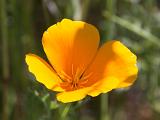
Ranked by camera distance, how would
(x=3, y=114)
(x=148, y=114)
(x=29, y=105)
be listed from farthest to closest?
(x=148, y=114)
(x=3, y=114)
(x=29, y=105)

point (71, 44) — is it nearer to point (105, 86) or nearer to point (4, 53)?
point (105, 86)

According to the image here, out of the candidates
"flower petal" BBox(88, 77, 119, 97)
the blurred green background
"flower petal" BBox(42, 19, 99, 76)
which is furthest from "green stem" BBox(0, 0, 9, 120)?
"flower petal" BBox(88, 77, 119, 97)

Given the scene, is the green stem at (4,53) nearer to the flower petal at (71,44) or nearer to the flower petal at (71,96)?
the flower petal at (71,44)

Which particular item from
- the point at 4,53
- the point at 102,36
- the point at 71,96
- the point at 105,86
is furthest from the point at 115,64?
the point at 102,36

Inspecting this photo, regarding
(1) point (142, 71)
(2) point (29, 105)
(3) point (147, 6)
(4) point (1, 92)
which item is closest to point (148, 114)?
(1) point (142, 71)

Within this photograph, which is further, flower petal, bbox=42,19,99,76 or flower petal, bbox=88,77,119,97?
flower petal, bbox=42,19,99,76

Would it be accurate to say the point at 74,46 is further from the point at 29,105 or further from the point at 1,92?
the point at 1,92

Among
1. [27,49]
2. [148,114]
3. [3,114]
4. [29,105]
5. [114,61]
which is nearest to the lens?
[114,61]

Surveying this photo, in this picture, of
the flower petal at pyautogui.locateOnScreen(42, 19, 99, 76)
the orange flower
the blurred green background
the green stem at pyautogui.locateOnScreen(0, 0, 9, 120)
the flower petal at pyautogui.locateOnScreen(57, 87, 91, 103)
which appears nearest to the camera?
the flower petal at pyautogui.locateOnScreen(57, 87, 91, 103)

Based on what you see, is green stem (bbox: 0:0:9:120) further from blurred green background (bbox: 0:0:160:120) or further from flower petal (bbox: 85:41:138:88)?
flower petal (bbox: 85:41:138:88)
